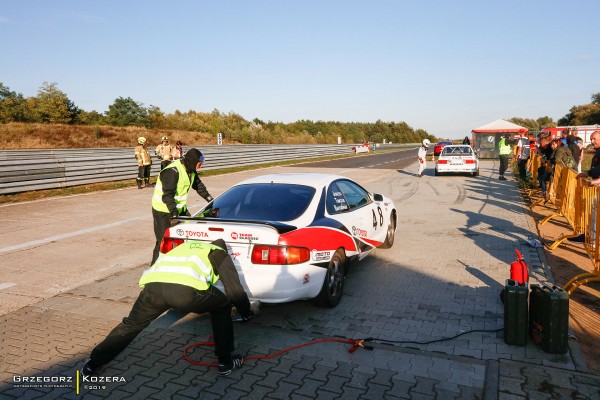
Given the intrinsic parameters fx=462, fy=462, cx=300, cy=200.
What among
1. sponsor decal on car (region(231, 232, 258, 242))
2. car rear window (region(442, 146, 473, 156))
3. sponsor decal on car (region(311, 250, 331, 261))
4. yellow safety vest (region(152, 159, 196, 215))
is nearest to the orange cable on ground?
sponsor decal on car (region(311, 250, 331, 261))

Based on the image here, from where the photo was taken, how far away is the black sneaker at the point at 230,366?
151 inches

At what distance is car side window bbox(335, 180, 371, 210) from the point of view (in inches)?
254

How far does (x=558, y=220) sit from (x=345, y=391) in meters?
8.78

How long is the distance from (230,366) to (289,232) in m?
1.44

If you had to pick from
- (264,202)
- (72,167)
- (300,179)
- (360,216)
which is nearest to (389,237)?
(360,216)

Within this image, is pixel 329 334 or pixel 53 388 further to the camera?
pixel 329 334

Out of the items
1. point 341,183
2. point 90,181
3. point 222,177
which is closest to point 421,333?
point 341,183

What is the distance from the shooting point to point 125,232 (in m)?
9.56

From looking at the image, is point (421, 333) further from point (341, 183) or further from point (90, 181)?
point (90, 181)

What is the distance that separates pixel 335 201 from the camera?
19.6 ft

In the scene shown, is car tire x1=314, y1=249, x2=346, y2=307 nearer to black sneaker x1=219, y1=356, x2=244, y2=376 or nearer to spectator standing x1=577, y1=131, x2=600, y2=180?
black sneaker x1=219, y1=356, x2=244, y2=376

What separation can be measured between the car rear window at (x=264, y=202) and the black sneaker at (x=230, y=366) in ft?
5.52

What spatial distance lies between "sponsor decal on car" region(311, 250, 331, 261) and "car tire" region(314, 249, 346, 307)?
95mm

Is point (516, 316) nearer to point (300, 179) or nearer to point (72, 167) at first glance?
point (300, 179)
